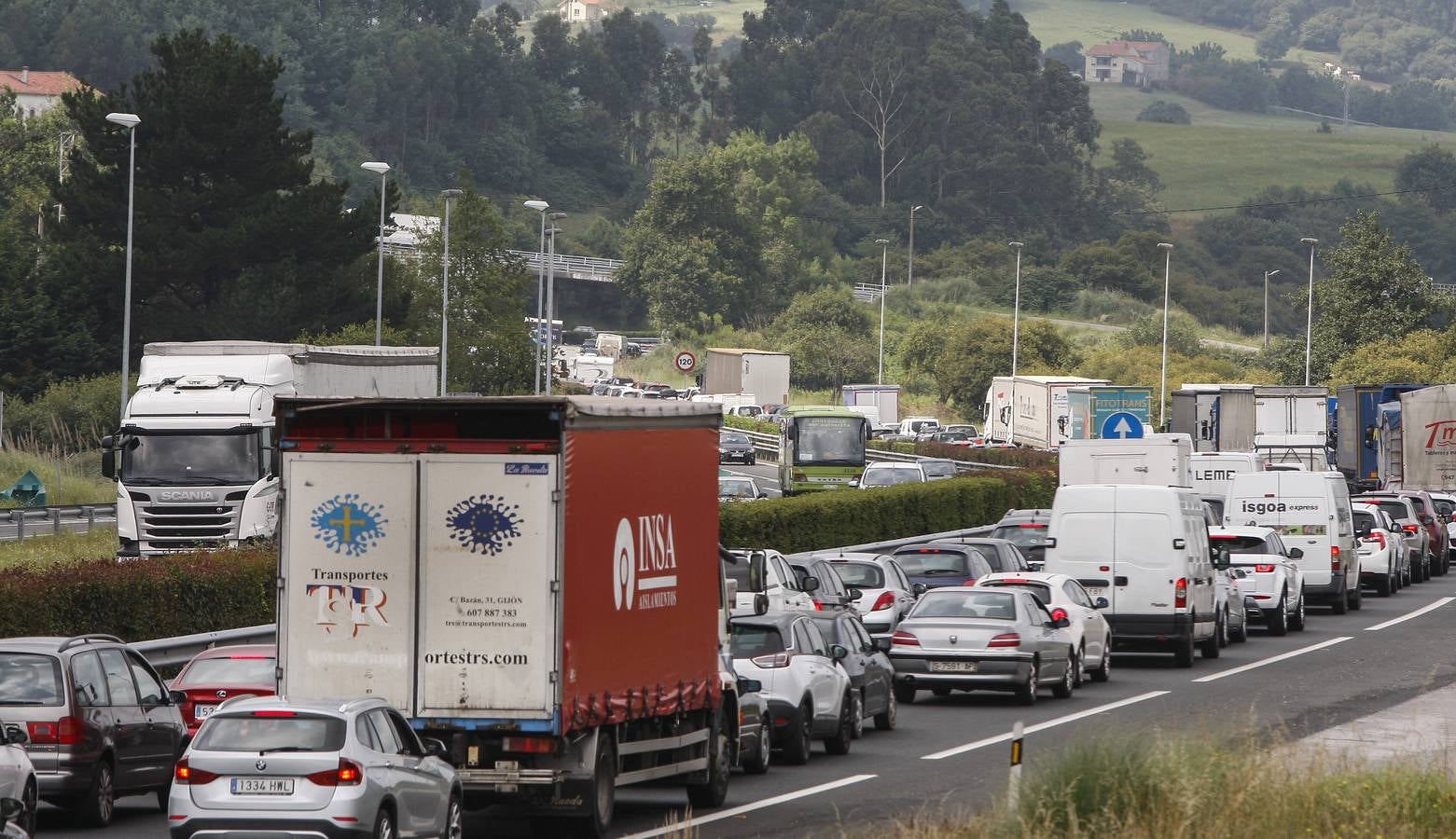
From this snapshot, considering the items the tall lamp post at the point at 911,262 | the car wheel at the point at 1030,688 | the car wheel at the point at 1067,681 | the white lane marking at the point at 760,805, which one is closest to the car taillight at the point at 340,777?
the white lane marking at the point at 760,805

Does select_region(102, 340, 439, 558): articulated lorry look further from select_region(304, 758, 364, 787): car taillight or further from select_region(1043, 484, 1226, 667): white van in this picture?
select_region(304, 758, 364, 787): car taillight

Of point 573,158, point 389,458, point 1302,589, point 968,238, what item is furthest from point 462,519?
point 573,158

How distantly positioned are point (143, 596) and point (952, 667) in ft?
29.8

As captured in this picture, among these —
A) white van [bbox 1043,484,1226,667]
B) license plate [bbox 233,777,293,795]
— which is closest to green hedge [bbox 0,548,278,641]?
license plate [bbox 233,777,293,795]

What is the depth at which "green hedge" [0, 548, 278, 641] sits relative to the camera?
73.7ft

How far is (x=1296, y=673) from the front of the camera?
27.1 metres

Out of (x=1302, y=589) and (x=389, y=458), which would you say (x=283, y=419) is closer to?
(x=389, y=458)

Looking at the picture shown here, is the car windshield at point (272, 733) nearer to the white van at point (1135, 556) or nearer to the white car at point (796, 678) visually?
the white car at point (796, 678)

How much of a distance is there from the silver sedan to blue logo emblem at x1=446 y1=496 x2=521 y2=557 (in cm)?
1033

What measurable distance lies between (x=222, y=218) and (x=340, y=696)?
58142 millimetres

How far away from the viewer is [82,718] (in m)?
15.1

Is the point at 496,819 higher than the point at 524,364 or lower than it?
lower

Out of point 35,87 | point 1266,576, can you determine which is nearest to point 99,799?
point 1266,576

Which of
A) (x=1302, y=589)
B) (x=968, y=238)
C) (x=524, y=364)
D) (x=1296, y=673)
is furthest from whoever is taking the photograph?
(x=968, y=238)
